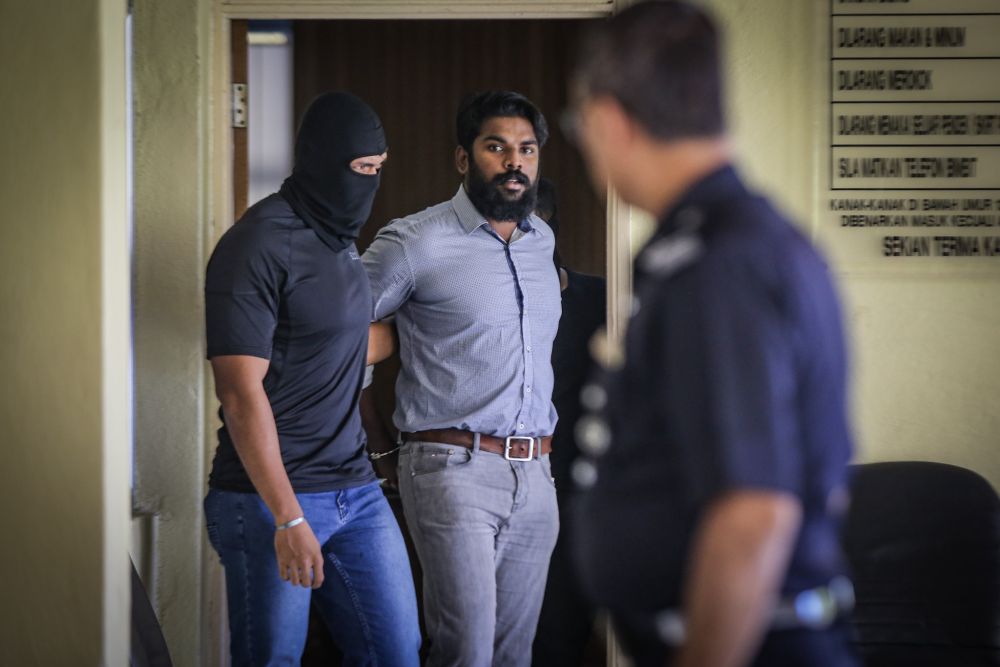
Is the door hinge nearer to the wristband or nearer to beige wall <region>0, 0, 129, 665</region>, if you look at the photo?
beige wall <region>0, 0, 129, 665</region>

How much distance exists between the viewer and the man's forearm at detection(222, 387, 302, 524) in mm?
2100

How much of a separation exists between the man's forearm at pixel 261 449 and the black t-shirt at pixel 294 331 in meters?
0.09

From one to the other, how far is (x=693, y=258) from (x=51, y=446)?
1302mm

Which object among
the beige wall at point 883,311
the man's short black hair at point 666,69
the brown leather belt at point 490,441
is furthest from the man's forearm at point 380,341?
the man's short black hair at point 666,69

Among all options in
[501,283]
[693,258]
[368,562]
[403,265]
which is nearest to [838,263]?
[501,283]

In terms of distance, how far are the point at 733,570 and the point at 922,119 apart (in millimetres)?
2258

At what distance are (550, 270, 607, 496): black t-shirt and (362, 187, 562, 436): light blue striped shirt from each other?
59 cm

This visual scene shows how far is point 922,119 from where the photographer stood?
2.92 metres

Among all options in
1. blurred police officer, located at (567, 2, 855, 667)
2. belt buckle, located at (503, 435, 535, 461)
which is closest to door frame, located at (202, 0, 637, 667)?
belt buckle, located at (503, 435, 535, 461)

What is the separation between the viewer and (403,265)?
2684 mm

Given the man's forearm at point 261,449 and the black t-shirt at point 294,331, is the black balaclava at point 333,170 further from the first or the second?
the man's forearm at point 261,449

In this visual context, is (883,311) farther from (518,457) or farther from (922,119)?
(518,457)

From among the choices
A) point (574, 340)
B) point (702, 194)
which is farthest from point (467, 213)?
point (702, 194)

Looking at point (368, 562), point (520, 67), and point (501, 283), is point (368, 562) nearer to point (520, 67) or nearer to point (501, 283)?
point (501, 283)
